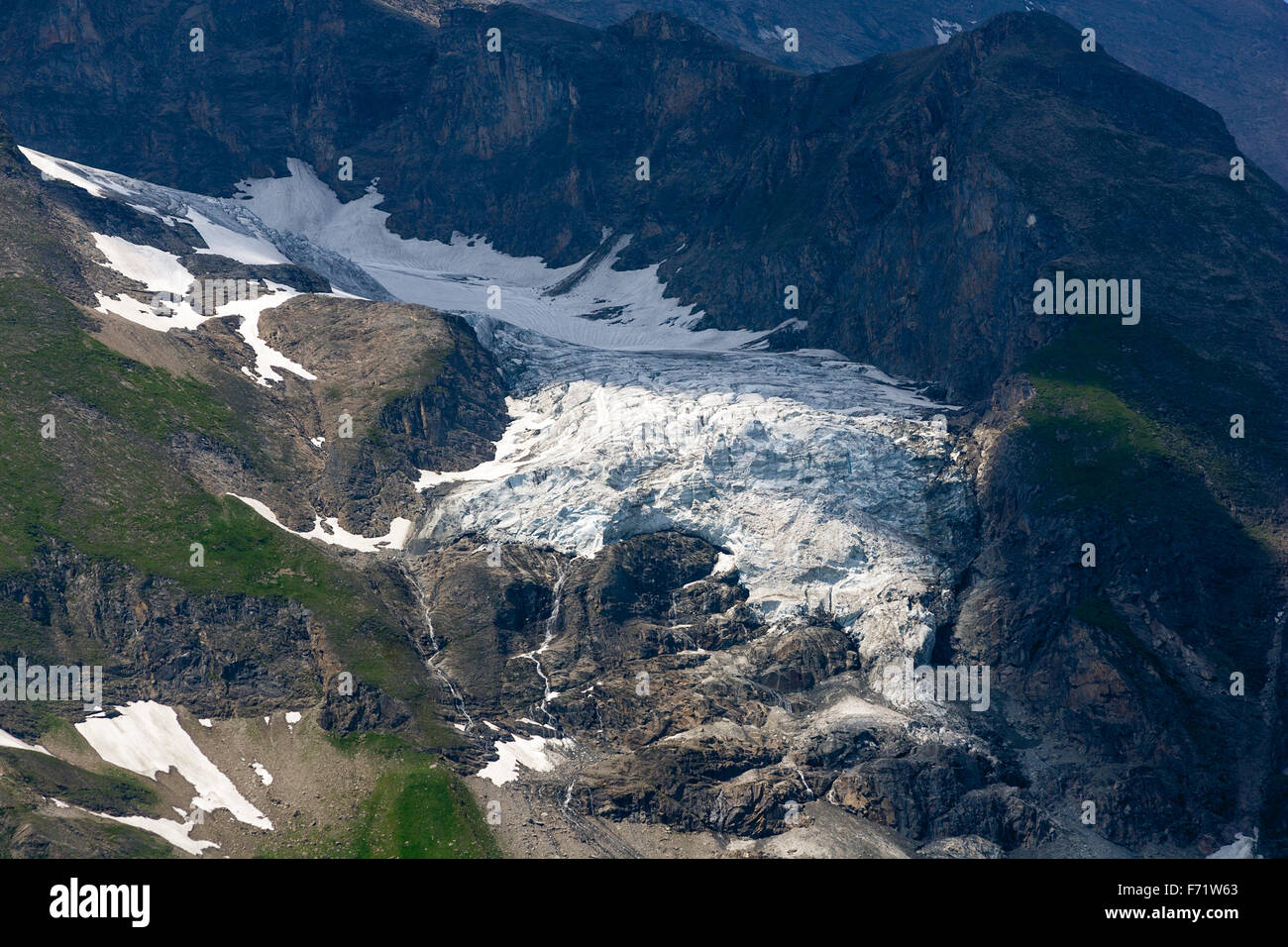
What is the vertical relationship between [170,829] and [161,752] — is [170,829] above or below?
below

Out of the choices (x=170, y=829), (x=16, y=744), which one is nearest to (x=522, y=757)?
(x=170, y=829)

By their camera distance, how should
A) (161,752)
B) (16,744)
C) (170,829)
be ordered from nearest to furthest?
(170,829) < (16,744) < (161,752)

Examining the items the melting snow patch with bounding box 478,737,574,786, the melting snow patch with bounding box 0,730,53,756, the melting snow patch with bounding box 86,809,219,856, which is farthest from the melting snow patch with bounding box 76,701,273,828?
the melting snow patch with bounding box 478,737,574,786

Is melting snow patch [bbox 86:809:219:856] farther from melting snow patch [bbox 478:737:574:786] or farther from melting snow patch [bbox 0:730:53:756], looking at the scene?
melting snow patch [bbox 478:737:574:786]

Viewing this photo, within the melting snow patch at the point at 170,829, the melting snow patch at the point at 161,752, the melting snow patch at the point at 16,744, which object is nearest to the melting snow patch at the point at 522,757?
the melting snow patch at the point at 161,752

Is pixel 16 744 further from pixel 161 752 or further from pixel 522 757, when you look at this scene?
pixel 522 757
